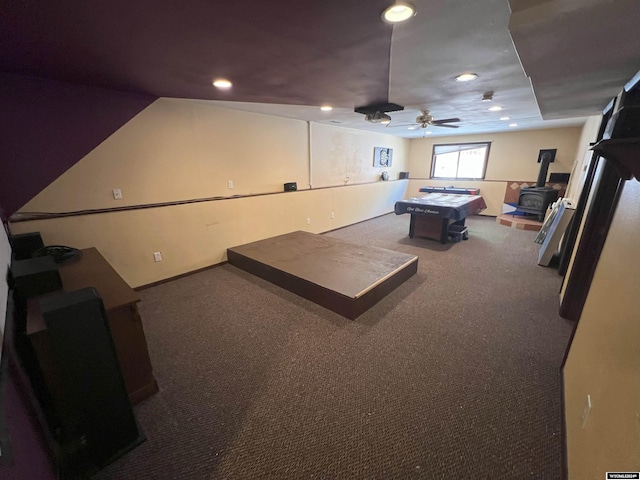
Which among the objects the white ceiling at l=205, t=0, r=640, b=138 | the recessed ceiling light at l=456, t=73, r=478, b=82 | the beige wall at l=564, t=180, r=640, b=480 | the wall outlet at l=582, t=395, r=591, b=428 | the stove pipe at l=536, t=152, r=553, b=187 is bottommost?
the wall outlet at l=582, t=395, r=591, b=428

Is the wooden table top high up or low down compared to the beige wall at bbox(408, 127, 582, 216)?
down

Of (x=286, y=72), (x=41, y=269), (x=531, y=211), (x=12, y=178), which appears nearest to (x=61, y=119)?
(x=12, y=178)

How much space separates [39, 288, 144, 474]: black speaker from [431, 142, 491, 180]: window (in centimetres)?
849

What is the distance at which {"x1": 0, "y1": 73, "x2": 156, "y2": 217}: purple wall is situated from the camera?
211cm

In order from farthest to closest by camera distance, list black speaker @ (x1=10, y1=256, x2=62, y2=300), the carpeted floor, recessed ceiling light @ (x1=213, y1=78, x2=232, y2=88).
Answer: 1. recessed ceiling light @ (x1=213, y1=78, x2=232, y2=88)
2. black speaker @ (x1=10, y1=256, x2=62, y2=300)
3. the carpeted floor

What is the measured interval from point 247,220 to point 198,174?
3.19 ft

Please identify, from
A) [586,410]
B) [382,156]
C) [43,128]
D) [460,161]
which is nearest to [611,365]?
[586,410]

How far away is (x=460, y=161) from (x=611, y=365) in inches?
304

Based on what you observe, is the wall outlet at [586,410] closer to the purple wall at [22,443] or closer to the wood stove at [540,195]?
the purple wall at [22,443]

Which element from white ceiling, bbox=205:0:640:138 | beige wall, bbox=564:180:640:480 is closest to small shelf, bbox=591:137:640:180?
beige wall, bbox=564:180:640:480

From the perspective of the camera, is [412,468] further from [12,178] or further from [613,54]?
[12,178]

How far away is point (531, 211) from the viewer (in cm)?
589

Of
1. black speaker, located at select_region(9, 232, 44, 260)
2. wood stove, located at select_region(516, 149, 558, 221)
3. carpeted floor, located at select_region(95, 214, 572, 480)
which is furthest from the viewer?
wood stove, located at select_region(516, 149, 558, 221)

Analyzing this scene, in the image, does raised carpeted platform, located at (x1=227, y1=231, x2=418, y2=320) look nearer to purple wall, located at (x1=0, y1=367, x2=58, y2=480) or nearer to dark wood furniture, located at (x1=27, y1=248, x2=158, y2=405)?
dark wood furniture, located at (x1=27, y1=248, x2=158, y2=405)
